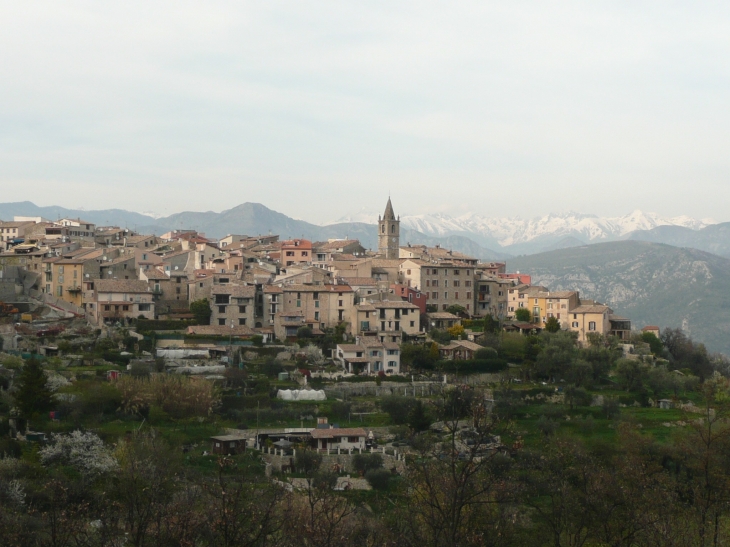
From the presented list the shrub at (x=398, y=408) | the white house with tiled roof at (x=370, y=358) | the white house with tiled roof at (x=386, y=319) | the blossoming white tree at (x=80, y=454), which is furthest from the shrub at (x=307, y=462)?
the white house with tiled roof at (x=386, y=319)

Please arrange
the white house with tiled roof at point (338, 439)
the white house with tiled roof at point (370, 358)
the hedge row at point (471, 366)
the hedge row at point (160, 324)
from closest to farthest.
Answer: the white house with tiled roof at point (338, 439)
the white house with tiled roof at point (370, 358)
the hedge row at point (471, 366)
the hedge row at point (160, 324)

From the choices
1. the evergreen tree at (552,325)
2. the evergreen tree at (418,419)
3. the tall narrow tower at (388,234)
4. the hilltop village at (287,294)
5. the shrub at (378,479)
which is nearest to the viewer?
the shrub at (378,479)

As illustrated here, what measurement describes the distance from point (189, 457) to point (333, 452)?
21.3ft

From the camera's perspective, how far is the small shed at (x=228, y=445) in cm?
4416

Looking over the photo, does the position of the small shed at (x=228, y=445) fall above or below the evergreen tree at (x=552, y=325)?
below

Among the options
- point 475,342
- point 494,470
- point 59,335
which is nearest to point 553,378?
point 475,342

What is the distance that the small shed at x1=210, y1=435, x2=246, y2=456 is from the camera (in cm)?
4416

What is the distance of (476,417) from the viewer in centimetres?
1988

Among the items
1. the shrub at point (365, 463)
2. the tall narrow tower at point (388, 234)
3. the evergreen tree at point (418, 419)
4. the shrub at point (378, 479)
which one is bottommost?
the shrub at point (378, 479)

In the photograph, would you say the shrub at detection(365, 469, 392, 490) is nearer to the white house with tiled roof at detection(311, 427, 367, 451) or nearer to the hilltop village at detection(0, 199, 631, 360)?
the white house with tiled roof at detection(311, 427, 367, 451)

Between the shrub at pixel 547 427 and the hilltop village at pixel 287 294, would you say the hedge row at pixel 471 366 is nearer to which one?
the hilltop village at pixel 287 294

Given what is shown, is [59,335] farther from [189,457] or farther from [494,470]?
[494,470]

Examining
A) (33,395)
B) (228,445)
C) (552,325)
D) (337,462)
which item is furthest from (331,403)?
(552,325)

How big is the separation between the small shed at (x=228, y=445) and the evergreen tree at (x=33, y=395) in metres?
7.46
